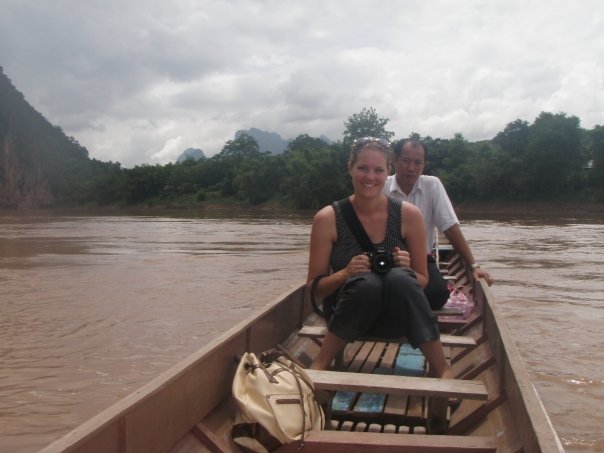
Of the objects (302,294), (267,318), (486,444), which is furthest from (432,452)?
(302,294)

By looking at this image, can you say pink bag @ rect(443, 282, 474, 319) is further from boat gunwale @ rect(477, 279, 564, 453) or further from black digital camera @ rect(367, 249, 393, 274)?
black digital camera @ rect(367, 249, 393, 274)

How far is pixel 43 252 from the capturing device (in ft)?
48.0

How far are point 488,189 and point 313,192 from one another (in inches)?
562

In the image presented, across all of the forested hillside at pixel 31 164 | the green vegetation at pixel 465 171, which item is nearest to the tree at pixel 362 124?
the green vegetation at pixel 465 171

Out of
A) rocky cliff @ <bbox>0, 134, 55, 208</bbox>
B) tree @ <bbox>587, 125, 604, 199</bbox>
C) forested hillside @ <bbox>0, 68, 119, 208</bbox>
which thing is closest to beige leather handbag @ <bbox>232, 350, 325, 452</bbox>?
tree @ <bbox>587, 125, 604, 199</bbox>

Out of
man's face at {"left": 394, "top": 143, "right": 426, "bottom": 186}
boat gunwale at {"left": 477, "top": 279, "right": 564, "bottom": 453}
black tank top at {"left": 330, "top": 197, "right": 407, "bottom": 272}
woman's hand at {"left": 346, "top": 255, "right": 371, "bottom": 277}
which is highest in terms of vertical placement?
man's face at {"left": 394, "top": 143, "right": 426, "bottom": 186}

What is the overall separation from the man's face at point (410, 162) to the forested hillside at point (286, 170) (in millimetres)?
26960

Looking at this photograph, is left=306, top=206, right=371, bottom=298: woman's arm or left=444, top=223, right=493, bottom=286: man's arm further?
left=444, top=223, right=493, bottom=286: man's arm

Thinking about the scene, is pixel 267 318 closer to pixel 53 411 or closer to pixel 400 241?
pixel 400 241

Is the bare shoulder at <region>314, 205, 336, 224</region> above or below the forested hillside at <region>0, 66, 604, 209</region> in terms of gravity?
below

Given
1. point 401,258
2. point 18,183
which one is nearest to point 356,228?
point 401,258

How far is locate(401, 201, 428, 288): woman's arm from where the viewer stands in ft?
9.68

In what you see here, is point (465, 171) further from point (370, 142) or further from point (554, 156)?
point (370, 142)

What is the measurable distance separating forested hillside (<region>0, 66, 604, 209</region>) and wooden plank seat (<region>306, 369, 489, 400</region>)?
93.4 feet
